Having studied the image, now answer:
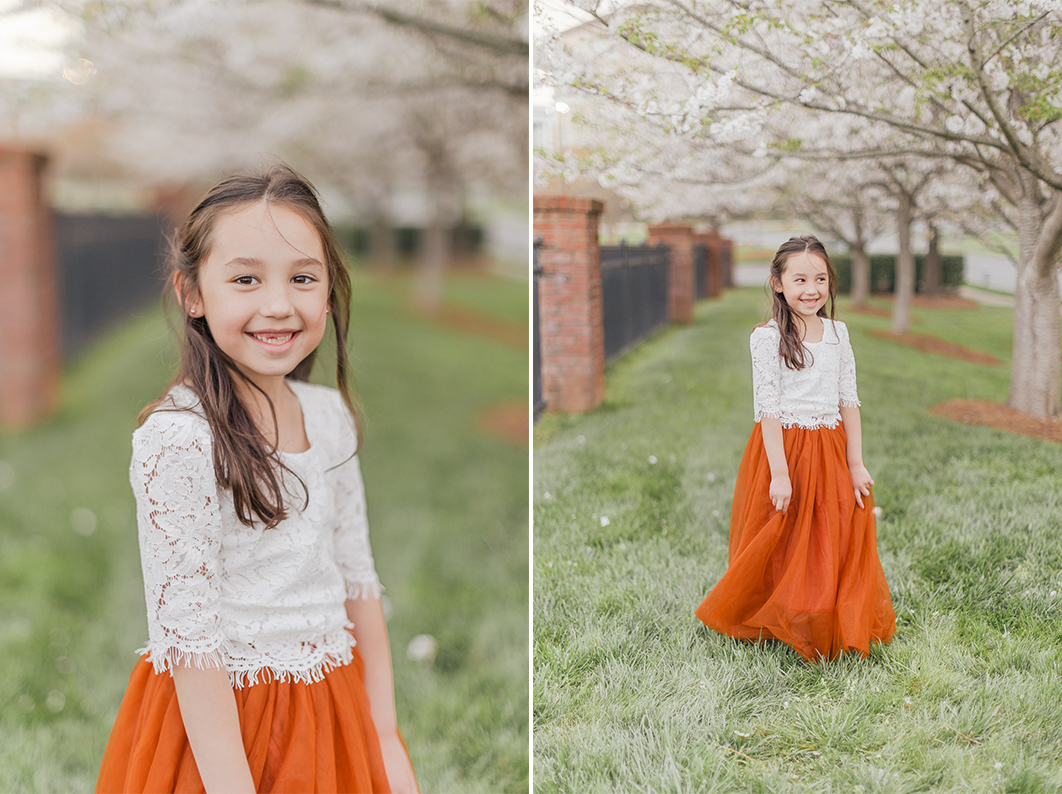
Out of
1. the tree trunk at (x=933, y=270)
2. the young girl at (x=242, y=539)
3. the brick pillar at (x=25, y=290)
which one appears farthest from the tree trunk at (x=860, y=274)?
the brick pillar at (x=25, y=290)

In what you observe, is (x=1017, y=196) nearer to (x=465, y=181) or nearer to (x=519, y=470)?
(x=519, y=470)

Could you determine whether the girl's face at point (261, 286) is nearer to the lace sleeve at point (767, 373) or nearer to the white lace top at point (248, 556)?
the white lace top at point (248, 556)

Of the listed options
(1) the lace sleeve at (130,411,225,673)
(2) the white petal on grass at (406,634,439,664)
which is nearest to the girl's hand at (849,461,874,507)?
(1) the lace sleeve at (130,411,225,673)

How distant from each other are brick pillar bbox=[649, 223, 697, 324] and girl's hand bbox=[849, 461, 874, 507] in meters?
0.68

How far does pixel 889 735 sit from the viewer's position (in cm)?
179

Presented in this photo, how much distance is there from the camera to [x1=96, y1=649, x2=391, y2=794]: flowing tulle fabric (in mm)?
1452

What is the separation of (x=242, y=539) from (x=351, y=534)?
0.31m

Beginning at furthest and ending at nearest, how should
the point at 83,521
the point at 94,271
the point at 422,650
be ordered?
the point at 94,271, the point at 83,521, the point at 422,650

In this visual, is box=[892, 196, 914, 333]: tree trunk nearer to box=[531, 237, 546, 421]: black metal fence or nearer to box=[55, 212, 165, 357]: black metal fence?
box=[531, 237, 546, 421]: black metal fence

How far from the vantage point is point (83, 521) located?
457 centimetres

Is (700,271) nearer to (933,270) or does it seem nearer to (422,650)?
(933,270)

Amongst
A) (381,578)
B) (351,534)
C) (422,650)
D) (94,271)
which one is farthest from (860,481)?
(94,271)

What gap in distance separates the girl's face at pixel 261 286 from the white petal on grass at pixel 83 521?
3648mm

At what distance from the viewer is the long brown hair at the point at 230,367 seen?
142 cm
